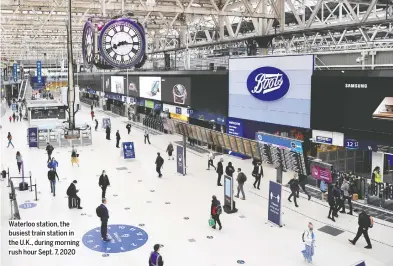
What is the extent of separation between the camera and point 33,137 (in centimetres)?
2328

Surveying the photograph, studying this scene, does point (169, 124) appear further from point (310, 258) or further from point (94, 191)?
point (310, 258)

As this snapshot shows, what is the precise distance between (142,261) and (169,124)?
13580 millimetres

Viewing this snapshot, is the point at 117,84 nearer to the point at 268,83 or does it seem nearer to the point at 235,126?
the point at 235,126

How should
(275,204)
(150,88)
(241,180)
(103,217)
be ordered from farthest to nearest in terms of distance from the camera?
(150,88) → (241,180) → (275,204) → (103,217)

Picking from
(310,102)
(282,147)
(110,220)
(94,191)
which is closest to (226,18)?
(310,102)

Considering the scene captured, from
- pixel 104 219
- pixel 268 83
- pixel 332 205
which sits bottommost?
pixel 332 205

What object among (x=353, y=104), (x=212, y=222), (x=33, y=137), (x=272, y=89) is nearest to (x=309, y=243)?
(x=212, y=222)

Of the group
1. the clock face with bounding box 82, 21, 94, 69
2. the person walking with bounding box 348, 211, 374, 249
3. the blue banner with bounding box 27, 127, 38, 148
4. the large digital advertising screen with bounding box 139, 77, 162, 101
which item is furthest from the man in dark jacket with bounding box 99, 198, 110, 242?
the large digital advertising screen with bounding box 139, 77, 162, 101

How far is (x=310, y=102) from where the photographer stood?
1462 cm

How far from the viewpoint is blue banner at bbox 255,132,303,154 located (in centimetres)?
1312

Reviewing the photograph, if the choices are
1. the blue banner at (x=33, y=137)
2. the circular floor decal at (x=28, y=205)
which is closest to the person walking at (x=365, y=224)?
the circular floor decal at (x=28, y=205)

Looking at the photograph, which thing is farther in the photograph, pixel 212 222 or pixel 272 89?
pixel 272 89

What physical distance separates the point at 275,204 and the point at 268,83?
21.8ft

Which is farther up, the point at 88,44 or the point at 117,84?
the point at 88,44
